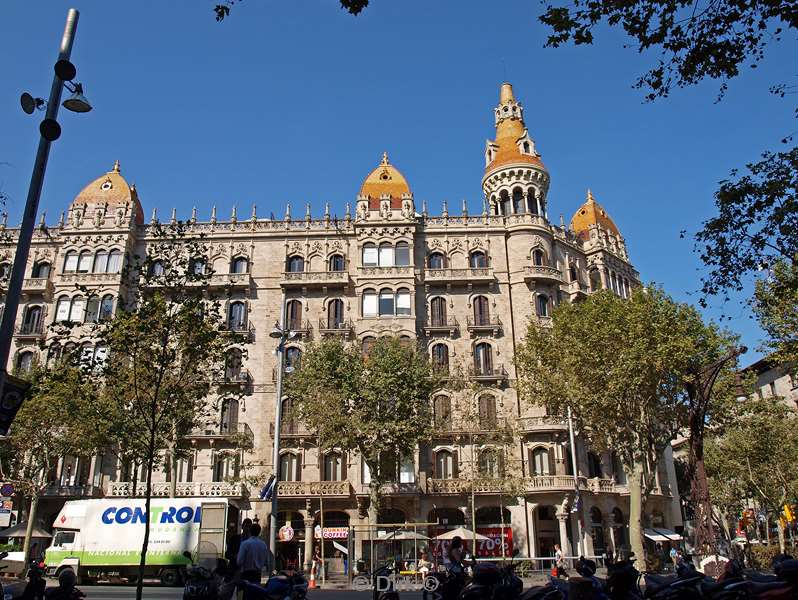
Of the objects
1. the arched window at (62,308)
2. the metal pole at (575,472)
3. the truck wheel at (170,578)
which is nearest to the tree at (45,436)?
the arched window at (62,308)

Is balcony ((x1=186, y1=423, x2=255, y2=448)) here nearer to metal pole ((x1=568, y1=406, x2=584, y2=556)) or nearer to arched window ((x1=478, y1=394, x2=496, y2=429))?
arched window ((x1=478, y1=394, x2=496, y2=429))

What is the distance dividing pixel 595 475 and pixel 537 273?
42.0ft

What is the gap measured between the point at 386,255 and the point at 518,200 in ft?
34.6

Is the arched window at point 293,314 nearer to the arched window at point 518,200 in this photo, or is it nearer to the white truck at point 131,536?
the white truck at point 131,536

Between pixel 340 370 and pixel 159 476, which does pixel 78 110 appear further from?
pixel 159 476

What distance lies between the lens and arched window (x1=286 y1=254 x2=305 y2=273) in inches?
1711

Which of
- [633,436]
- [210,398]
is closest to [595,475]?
[633,436]

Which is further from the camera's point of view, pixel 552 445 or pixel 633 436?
pixel 552 445

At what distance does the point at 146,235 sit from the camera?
145ft

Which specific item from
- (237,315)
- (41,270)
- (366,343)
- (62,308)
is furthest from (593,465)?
(41,270)

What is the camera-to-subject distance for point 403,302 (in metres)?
41.1

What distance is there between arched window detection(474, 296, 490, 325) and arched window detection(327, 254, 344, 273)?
29.9 feet

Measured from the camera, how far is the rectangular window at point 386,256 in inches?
1668

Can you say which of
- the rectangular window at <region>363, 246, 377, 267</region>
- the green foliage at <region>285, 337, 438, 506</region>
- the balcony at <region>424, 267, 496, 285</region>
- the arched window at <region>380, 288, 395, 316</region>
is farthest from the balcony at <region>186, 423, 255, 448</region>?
the balcony at <region>424, 267, 496, 285</region>
